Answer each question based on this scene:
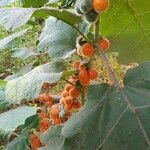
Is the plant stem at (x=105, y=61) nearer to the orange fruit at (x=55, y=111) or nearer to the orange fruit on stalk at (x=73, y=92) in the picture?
the orange fruit on stalk at (x=73, y=92)

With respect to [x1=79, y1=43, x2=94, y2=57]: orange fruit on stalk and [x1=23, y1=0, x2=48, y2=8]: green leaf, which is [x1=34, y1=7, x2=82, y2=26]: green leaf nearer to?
[x1=79, y1=43, x2=94, y2=57]: orange fruit on stalk

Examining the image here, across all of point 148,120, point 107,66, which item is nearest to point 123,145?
point 148,120

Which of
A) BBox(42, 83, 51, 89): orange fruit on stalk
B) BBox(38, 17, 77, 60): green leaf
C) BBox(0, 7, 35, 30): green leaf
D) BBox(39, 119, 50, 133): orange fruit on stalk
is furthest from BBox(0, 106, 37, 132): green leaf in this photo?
BBox(0, 7, 35, 30): green leaf

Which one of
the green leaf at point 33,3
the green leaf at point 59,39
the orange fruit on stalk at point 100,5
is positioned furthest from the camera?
the green leaf at point 33,3

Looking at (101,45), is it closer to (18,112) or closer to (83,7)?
(83,7)

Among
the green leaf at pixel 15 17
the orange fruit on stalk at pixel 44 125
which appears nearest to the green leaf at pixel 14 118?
the orange fruit on stalk at pixel 44 125
